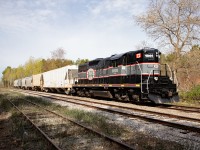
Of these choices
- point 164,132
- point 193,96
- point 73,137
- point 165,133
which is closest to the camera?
point 73,137

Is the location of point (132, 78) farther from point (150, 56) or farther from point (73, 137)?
point (73, 137)

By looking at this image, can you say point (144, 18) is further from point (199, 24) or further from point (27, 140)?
point (27, 140)

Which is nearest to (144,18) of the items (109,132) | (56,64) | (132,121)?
(132,121)

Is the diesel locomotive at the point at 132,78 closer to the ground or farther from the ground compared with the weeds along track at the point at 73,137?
farther from the ground

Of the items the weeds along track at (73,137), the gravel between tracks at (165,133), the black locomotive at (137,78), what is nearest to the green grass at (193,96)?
the black locomotive at (137,78)

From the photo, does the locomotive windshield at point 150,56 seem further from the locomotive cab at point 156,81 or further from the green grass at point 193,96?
the green grass at point 193,96

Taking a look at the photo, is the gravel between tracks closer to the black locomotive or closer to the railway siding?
the railway siding

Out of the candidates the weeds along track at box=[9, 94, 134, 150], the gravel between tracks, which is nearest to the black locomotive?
the gravel between tracks

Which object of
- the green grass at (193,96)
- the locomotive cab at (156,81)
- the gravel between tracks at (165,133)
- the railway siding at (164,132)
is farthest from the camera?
the green grass at (193,96)

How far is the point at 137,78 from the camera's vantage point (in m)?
14.5

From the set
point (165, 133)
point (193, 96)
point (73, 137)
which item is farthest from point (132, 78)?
point (73, 137)

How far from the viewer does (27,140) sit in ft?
22.7

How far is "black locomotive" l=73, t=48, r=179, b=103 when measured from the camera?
1362cm

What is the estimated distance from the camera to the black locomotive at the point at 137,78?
44.7 ft
